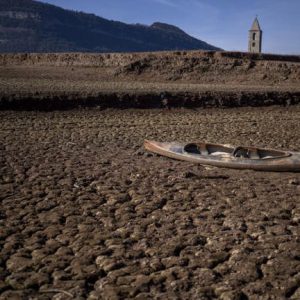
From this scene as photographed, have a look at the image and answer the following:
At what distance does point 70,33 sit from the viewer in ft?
363

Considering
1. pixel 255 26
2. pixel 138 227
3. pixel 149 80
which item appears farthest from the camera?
pixel 255 26

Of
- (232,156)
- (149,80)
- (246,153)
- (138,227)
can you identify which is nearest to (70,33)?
(149,80)

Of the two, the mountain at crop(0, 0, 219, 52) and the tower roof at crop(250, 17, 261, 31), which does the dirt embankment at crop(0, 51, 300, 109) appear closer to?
the tower roof at crop(250, 17, 261, 31)

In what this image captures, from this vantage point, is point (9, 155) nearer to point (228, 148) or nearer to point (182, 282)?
point (228, 148)

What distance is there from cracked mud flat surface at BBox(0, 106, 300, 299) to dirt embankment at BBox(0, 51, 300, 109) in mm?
5525

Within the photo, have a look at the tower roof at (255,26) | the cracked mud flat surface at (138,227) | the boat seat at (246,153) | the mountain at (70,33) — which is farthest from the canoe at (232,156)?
the mountain at (70,33)

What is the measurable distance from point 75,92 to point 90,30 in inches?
4403

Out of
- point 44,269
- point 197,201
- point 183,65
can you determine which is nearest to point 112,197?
point 197,201

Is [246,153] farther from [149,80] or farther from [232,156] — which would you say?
[149,80]

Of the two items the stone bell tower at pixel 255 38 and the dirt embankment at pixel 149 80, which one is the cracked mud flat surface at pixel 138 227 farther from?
the stone bell tower at pixel 255 38

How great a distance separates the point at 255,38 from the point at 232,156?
5206 centimetres

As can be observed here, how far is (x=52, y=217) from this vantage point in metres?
3.61

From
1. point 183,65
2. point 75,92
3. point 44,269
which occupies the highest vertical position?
point 183,65

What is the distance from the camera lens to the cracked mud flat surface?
2.56m
